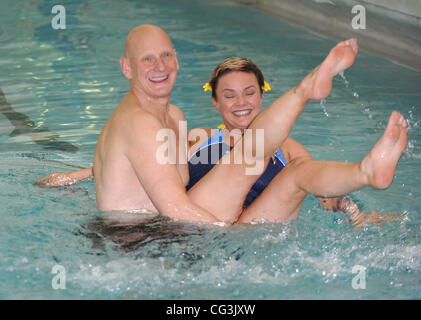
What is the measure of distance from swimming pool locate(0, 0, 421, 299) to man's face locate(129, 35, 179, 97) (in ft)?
2.17

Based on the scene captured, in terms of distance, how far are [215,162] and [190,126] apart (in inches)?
68.3

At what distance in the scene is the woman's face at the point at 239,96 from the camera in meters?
3.67

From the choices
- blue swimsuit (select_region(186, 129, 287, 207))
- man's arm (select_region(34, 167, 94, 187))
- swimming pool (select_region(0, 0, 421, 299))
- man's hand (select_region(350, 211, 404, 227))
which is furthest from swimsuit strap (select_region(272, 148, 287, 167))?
man's arm (select_region(34, 167, 94, 187))

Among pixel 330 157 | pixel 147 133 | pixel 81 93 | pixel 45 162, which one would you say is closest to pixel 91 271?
pixel 147 133

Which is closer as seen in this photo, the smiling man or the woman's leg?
the woman's leg

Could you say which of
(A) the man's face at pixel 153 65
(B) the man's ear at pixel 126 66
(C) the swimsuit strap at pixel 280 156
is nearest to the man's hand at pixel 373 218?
(C) the swimsuit strap at pixel 280 156

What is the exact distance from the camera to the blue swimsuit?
11.8ft

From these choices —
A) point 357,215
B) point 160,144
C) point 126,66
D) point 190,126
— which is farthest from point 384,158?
point 190,126

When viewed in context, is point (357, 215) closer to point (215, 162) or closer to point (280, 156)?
point (280, 156)

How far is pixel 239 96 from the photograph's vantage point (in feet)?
12.0

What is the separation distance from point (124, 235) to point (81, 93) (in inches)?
127

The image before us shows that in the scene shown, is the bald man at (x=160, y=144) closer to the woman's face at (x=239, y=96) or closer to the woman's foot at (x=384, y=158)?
the woman's foot at (x=384, y=158)

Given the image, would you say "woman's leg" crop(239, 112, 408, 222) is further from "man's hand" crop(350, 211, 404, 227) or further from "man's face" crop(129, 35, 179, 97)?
"man's face" crop(129, 35, 179, 97)

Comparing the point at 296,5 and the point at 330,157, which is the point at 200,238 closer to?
the point at 330,157
